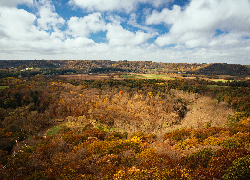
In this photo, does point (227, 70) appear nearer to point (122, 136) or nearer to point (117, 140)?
point (122, 136)

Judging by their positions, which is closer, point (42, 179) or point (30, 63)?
point (42, 179)

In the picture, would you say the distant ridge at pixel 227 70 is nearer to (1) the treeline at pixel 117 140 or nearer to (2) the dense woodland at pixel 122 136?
(1) the treeline at pixel 117 140

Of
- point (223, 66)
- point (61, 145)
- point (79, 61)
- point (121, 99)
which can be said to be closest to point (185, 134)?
point (61, 145)

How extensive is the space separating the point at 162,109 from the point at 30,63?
537 ft

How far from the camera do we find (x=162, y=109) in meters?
41.0

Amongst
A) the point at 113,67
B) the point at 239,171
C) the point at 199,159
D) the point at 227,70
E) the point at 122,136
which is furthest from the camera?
the point at 113,67

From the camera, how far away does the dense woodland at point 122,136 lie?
7609 mm

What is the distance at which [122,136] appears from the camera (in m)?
18.7

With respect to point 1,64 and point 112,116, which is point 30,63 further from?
point 112,116

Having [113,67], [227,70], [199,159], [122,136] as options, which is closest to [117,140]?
[122,136]

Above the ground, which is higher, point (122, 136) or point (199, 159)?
point (199, 159)

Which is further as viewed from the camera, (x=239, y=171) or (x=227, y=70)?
(x=227, y=70)

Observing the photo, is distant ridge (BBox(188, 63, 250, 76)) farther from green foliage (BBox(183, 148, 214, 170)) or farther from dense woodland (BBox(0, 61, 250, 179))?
green foliage (BBox(183, 148, 214, 170))

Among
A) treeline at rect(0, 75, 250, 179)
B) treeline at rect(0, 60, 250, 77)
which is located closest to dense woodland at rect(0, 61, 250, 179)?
treeline at rect(0, 75, 250, 179)
